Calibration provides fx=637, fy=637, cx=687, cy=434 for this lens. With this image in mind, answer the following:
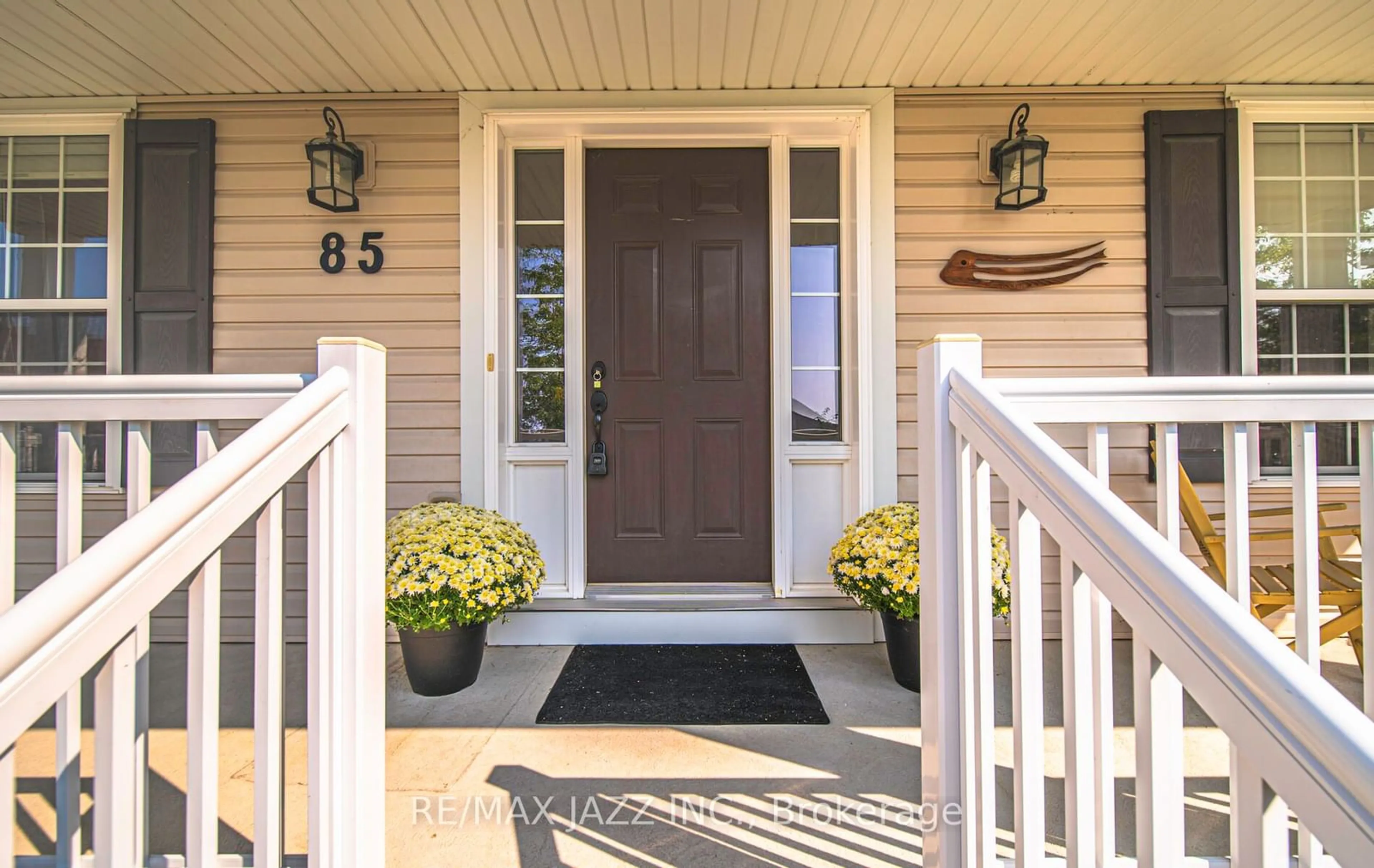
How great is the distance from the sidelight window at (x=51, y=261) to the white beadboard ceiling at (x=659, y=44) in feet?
0.87

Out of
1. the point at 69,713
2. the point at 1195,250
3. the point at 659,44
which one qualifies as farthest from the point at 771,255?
the point at 69,713

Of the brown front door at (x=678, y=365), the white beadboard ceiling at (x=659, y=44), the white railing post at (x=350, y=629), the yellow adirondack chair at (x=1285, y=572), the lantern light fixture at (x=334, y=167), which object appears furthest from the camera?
the brown front door at (x=678, y=365)

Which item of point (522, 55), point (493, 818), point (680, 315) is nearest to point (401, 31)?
point (522, 55)

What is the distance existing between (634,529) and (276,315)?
6.04 ft

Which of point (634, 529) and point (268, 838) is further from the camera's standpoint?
point (634, 529)

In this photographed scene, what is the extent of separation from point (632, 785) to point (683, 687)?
59cm

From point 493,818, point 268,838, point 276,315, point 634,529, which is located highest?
point 276,315

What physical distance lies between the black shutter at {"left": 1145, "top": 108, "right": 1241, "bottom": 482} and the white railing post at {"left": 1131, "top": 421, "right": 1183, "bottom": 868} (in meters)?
2.46

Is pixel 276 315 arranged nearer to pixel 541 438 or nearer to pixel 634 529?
pixel 541 438

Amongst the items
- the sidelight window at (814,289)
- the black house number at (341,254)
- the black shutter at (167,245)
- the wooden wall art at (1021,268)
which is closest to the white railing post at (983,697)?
the sidelight window at (814,289)

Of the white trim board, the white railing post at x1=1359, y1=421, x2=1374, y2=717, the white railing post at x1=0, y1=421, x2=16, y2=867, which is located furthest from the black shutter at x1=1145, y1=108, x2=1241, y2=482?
the white railing post at x1=0, y1=421, x2=16, y2=867

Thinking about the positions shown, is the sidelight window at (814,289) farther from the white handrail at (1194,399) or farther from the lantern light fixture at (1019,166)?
the white handrail at (1194,399)

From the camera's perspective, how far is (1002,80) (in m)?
2.70

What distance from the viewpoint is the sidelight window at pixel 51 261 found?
2.82m
